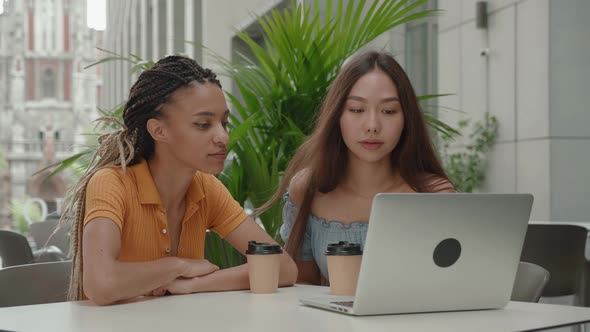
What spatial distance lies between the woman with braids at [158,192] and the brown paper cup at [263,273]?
0.06 m

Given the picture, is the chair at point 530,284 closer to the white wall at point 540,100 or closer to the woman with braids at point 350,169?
the woman with braids at point 350,169

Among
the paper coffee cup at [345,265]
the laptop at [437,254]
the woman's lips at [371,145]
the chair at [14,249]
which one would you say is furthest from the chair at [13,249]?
the laptop at [437,254]

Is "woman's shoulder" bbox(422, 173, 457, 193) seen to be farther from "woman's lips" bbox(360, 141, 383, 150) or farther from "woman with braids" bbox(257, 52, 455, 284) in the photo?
"woman's lips" bbox(360, 141, 383, 150)

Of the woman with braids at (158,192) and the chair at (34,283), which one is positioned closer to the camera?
the woman with braids at (158,192)

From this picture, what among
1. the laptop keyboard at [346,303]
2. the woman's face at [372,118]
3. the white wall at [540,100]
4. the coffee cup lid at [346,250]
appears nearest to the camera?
the laptop keyboard at [346,303]

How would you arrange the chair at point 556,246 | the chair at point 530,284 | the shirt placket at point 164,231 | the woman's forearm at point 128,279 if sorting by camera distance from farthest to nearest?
the chair at point 556,246, the shirt placket at point 164,231, the chair at point 530,284, the woman's forearm at point 128,279

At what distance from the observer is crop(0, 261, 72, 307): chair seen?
1966 mm

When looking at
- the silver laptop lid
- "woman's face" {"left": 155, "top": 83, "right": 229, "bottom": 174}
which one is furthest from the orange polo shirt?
the silver laptop lid

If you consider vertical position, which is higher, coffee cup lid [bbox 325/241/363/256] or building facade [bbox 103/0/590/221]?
building facade [bbox 103/0/590/221]

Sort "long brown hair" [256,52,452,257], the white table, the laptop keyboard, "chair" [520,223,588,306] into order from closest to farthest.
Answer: the white table, the laptop keyboard, "long brown hair" [256,52,452,257], "chair" [520,223,588,306]

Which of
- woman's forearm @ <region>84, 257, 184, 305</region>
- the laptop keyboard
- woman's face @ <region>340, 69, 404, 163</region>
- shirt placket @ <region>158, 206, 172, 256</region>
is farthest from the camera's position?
woman's face @ <region>340, 69, 404, 163</region>

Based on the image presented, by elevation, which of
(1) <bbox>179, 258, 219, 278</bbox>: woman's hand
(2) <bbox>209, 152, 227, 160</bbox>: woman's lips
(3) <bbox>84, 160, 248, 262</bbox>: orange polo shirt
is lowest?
(1) <bbox>179, 258, 219, 278</bbox>: woman's hand

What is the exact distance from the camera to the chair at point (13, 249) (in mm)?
3496

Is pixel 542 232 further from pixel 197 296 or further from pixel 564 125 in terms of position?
pixel 564 125
